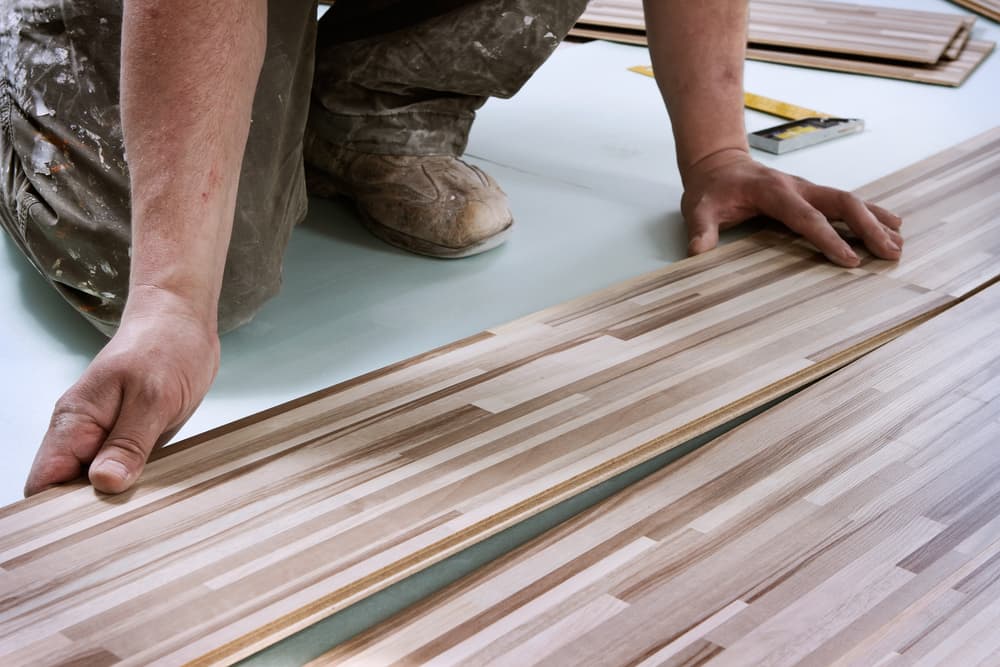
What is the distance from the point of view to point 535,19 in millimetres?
2404

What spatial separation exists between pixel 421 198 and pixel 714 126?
2.10 feet

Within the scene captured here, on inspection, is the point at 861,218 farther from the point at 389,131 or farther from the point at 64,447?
the point at 64,447

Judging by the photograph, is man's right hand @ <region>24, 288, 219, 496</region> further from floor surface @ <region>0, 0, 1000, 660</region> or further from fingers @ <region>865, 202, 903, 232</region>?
fingers @ <region>865, 202, 903, 232</region>

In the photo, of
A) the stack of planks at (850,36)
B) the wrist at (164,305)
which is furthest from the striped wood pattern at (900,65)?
the wrist at (164,305)

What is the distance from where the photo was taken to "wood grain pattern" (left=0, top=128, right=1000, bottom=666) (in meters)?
1.13

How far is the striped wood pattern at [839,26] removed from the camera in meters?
3.79

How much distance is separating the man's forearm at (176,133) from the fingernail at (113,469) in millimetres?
234

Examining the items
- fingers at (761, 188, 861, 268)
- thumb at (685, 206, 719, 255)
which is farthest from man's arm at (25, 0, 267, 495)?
fingers at (761, 188, 861, 268)

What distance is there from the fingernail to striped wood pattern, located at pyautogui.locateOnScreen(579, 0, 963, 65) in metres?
3.14

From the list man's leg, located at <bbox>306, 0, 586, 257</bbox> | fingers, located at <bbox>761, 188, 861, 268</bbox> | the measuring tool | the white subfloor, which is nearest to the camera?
the white subfloor

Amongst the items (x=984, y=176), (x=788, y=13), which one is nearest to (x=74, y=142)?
(x=984, y=176)

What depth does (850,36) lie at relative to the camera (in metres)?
3.94

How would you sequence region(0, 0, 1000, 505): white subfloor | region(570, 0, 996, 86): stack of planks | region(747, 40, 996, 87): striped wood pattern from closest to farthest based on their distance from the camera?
region(0, 0, 1000, 505): white subfloor → region(747, 40, 996, 87): striped wood pattern → region(570, 0, 996, 86): stack of planks

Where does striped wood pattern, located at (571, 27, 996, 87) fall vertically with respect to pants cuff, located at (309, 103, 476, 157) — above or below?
below
